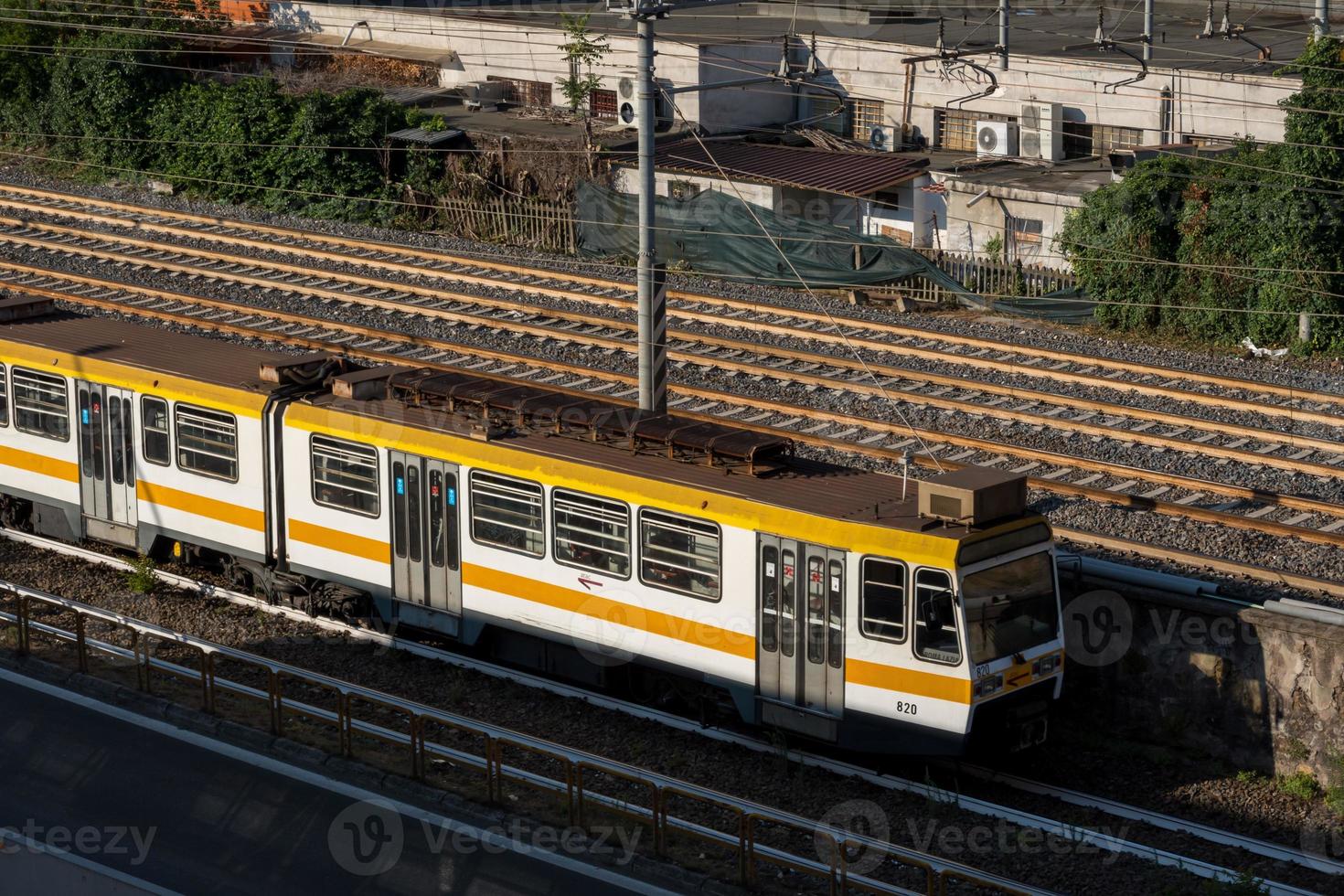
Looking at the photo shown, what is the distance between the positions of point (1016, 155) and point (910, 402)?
54.3ft

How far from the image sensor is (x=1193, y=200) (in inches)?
1117

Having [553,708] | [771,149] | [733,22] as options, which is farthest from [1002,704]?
[733,22]

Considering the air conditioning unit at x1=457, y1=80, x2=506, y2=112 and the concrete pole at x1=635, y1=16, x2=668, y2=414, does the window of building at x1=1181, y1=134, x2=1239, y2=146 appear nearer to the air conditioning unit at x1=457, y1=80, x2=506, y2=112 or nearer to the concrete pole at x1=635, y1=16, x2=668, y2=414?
the air conditioning unit at x1=457, y1=80, x2=506, y2=112

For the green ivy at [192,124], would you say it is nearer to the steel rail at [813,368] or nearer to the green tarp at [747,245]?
the steel rail at [813,368]

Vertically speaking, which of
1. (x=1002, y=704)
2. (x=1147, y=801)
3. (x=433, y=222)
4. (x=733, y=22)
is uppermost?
(x=733, y=22)

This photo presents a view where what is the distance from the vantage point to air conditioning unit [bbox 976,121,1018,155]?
37.6 meters

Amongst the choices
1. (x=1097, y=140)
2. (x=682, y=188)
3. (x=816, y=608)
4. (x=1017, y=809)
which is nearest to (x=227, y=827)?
(x=816, y=608)

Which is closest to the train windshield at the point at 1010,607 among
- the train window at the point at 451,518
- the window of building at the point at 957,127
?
the train window at the point at 451,518

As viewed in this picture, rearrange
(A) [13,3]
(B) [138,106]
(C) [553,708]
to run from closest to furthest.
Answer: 1. (C) [553,708]
2. (B) [138,106]
3. (A) [13,3]

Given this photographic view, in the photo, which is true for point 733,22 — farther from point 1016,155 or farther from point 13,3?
point 13,3

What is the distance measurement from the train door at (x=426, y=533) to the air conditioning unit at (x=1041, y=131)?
2451 centimetres

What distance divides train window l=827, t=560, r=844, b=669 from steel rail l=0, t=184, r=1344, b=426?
10979 millimetres

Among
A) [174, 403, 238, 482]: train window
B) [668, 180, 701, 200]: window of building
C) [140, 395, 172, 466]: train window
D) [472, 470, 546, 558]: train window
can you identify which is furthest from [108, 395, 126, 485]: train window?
[668, 180, 701, 200]: window of building

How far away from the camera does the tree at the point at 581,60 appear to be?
4219cm
